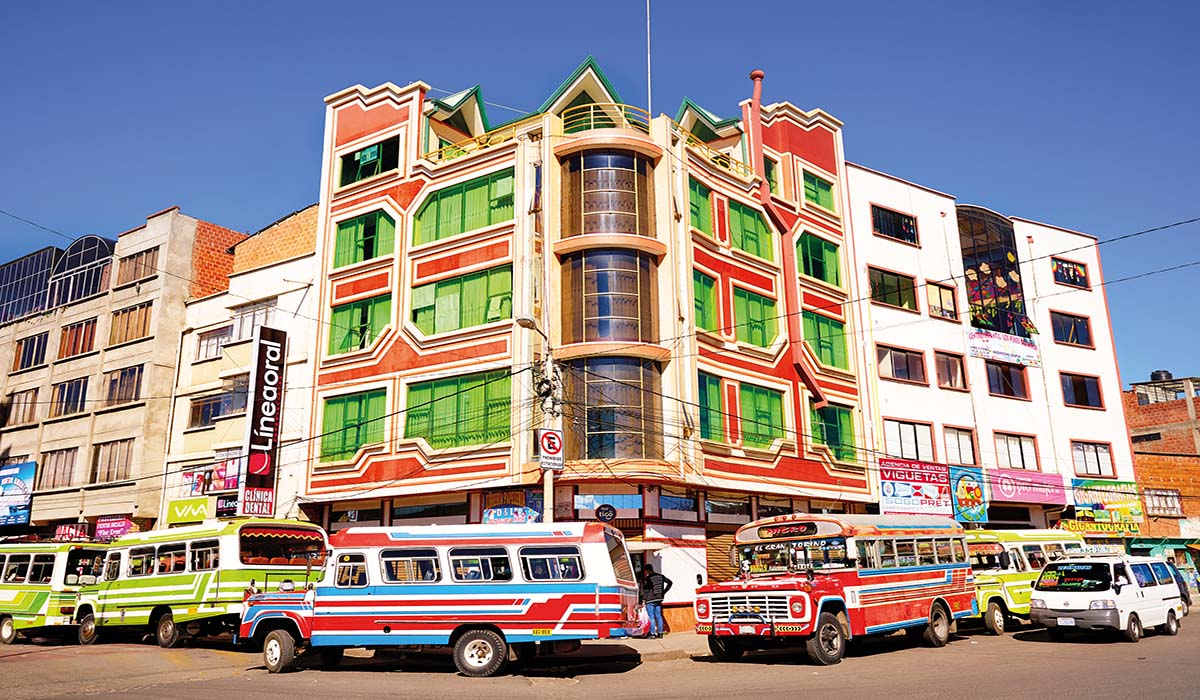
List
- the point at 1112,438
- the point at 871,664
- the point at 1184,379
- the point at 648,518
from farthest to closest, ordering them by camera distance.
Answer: the point at 1184,379 < the point at 1112,438 < the point at 648,518 < the point at 871,664

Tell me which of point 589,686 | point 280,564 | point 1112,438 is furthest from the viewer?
point 1112,438

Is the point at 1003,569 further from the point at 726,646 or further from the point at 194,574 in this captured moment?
the point at 194,574

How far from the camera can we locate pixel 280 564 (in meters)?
23.4

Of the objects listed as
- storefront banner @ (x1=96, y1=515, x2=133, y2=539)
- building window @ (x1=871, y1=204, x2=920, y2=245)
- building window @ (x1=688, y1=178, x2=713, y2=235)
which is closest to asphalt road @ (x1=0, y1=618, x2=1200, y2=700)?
building window @ (x1=688, y1=178, x2=713, y2=235)

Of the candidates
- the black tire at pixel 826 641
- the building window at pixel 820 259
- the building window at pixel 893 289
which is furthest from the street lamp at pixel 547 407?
the building window at pixel 893 289

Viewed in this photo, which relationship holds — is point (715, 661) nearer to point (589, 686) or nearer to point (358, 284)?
point (589, 686)

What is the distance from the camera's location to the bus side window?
59.5ft

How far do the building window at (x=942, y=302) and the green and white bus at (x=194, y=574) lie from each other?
28855mm

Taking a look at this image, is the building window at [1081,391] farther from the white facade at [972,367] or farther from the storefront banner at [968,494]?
the storefront banner at [968,494]

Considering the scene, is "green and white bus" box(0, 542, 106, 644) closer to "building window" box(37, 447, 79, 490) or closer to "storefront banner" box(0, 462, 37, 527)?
"building window" box(37, 447, 79, 490)

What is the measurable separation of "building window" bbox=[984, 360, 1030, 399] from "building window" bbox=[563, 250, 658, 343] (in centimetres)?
1962

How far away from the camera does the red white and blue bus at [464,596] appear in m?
17.0

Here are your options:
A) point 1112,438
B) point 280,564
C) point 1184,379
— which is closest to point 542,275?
point 280,564

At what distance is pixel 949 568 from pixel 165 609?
65.6 feet
